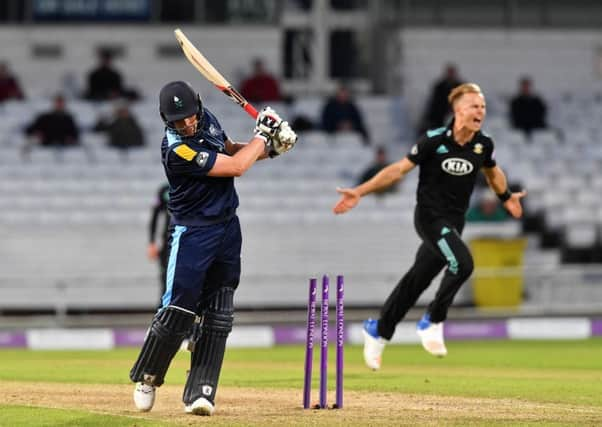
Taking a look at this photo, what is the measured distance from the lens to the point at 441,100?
78.5 feet

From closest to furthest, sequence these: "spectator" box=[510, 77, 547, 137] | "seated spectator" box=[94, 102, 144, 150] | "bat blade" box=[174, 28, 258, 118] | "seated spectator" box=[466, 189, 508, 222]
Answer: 1. "bat blade" box=[174, 28, 258, 118]
2. "seated spectator" box=[466, 189, 508, 222]
3. "seated spectator" box=[94, 102, 144, 150]
4. "spectator" box=[510, 77, 547, 137]

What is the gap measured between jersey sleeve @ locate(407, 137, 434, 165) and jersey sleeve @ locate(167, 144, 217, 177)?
3056mm

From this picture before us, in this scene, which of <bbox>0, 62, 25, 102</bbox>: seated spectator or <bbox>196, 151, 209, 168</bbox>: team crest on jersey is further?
<bbox>0, 62, 25, 102</bbox>: seated spectator

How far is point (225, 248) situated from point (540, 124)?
1613 cm

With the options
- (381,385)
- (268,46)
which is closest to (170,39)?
(268,46)

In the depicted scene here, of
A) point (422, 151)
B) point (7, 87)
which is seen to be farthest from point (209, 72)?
point (7, 87)

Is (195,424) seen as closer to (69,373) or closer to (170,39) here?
(69,373)

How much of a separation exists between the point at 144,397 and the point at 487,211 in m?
12.7

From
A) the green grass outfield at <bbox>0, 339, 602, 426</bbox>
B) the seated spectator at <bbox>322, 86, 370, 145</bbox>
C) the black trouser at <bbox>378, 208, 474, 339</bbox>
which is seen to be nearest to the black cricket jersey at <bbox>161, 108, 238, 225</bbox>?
the green grass outfield at <bbox>0, 339, 602, 426</bbox>

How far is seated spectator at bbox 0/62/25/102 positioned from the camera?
77.2 feet

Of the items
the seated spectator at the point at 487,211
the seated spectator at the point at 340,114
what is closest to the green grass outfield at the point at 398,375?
the seated spectator at the point at 487,211

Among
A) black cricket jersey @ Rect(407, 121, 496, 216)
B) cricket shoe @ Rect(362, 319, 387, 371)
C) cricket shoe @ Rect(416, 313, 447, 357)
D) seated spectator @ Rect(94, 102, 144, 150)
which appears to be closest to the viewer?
black cricket jersey @ Rect(407, 121, 496, 216)

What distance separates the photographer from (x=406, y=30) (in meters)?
25.8

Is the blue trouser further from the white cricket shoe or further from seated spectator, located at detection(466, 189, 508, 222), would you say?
seated spectator, located at detection(466, 189, 508, 222)
